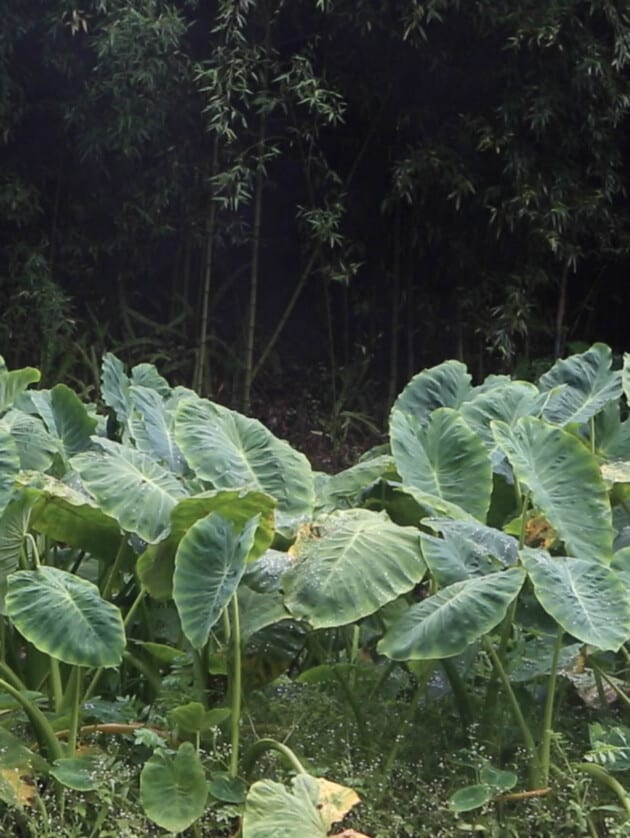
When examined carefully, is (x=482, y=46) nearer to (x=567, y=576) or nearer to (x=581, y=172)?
(x=581, y=172)

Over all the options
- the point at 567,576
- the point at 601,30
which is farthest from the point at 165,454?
the point at 601,30

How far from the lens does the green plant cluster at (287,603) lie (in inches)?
73.2

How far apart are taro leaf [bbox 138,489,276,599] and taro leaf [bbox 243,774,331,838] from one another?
0.38 metres

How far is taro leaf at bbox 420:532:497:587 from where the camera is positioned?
77.4 inches

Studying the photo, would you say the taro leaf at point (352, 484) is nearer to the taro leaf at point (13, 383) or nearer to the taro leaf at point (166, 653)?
the taro leaf at point (166, 653)

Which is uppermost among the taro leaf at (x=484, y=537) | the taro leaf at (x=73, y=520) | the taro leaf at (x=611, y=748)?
the taro leaf at (x=484, y=537)

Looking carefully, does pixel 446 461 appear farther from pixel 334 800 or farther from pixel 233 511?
pixel 334 800

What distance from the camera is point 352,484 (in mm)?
2434


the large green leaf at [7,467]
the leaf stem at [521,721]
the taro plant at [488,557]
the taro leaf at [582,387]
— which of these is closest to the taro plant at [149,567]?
the large green leaf at [7,467]

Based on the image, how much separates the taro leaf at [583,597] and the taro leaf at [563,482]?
10 cm

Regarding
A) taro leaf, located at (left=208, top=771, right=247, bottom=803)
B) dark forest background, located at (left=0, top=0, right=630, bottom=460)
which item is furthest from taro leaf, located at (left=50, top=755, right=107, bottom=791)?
dark forest background, located at (left=0, top=0, right=630, bottom=460)

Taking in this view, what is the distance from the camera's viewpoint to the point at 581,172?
643cm

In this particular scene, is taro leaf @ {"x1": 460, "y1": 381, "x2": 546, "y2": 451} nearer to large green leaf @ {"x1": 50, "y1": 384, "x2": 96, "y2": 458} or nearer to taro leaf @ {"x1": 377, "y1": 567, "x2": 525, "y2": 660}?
taro leaf @ {"x1": 377, "y1": 567, "x2": 525, "y2": 660}

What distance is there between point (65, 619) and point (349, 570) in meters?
0.43
